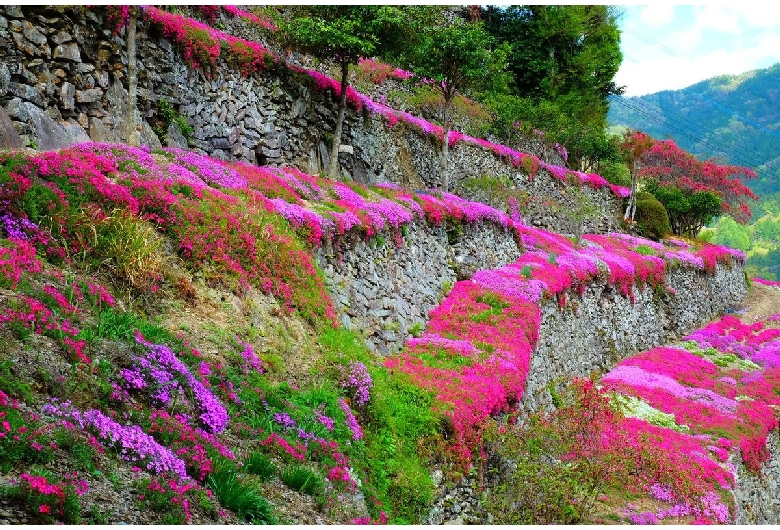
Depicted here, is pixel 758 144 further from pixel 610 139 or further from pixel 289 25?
pixel 289 25

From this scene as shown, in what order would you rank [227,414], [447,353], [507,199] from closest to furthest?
[227,414] < [447,353] < [507,199]

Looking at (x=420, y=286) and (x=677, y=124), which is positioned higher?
(x=677, y=124)

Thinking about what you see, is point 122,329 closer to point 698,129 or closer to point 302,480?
point 302,480

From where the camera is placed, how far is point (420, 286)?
59.1 ft

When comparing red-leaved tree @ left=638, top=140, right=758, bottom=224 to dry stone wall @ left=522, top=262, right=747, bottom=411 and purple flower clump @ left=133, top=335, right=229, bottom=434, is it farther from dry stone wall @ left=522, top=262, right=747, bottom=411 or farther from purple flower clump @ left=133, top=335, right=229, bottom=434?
purple flower clump @ left=133, top=335, right=229, bottom=434

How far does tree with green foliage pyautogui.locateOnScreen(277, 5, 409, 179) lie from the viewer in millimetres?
20469

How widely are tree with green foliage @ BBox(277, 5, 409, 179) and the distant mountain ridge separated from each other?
306 ft

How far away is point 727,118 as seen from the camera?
13000 centimetres

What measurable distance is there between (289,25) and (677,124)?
13812 cm

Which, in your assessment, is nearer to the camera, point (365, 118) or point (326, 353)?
point (326, 353)

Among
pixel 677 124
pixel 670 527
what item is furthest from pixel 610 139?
pixel 677 124

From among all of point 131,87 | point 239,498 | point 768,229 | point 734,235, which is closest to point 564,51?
point 131,87

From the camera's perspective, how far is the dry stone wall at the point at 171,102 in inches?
531

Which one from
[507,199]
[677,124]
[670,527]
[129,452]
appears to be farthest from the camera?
[677,124]
